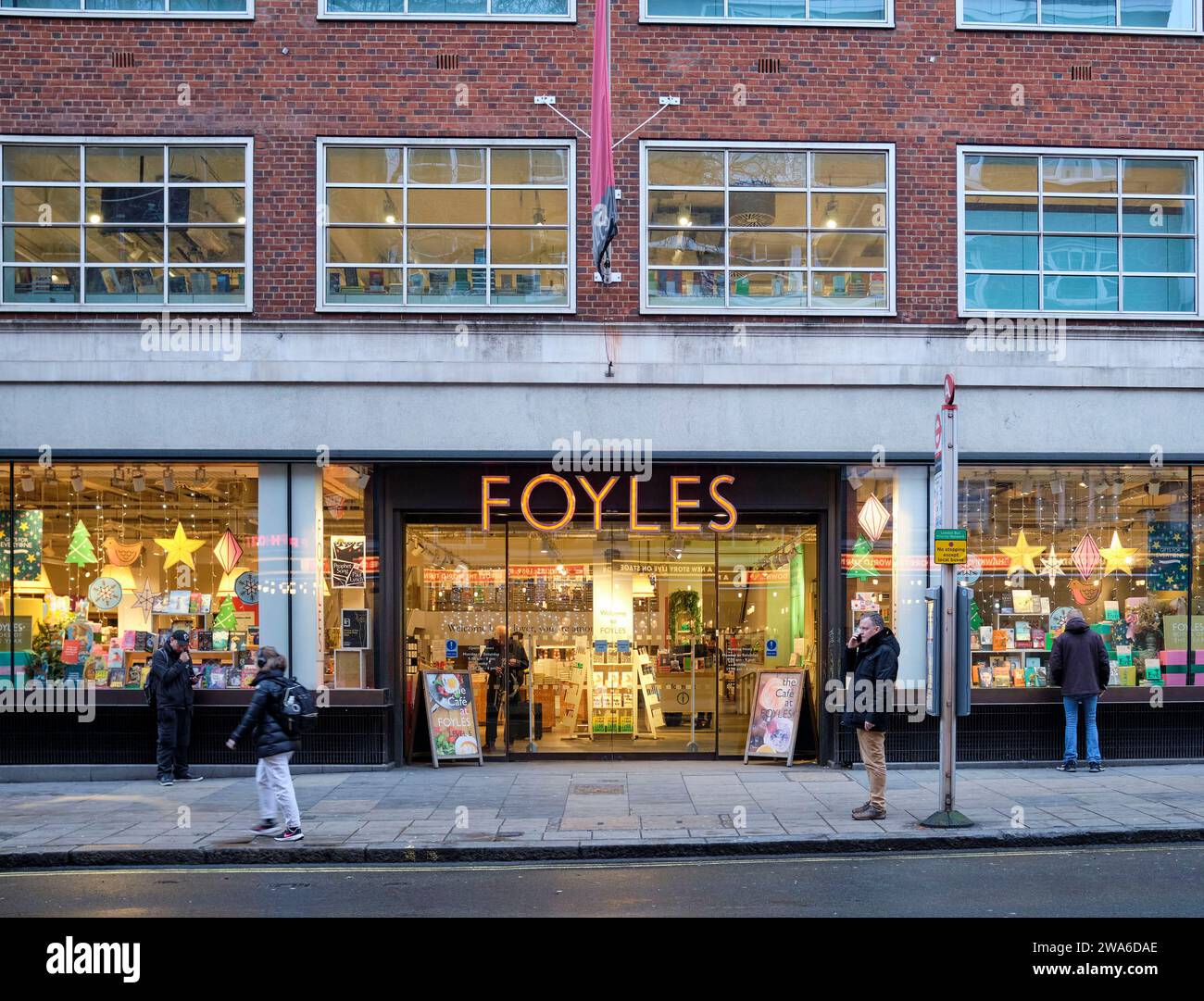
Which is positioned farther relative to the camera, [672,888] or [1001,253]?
[1001,253]

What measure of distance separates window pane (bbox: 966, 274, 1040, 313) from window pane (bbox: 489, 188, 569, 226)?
508 centimetres

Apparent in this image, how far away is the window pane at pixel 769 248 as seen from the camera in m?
15.1

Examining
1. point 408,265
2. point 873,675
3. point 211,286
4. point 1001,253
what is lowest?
point 873,675

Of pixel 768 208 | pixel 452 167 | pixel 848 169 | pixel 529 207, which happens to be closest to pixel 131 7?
pixel 452 167

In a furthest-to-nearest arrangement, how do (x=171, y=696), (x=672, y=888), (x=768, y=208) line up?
(x=768, y=208) → (x=171, y=696) → (x=672, y=888)

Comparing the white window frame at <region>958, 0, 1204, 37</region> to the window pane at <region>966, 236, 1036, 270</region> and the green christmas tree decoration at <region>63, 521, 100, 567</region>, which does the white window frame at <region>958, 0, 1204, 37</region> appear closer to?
the window pane at <region>966, 236, 1036, 270</region>

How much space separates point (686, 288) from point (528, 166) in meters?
2.45

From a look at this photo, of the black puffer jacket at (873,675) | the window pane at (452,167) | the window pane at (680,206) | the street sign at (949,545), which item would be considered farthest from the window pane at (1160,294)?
the window pane at (452,167)

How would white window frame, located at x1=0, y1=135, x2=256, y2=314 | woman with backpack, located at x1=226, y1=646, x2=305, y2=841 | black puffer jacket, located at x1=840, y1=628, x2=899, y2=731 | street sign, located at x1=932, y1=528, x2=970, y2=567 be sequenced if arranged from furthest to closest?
1. white window frame, located at x1=0, y1=135, x2=256, y2=314
2. black puffer jacket, located at x1=840, y1=628, x2=899, y2=731
3. street sign, located at x1=932, y1=528, x2=970, y2=567
4. woman with backpack, located at x1=226, y1=646, x2=305, y2=841

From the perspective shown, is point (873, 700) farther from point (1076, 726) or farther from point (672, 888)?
point (1076, 726)

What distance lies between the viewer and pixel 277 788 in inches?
418

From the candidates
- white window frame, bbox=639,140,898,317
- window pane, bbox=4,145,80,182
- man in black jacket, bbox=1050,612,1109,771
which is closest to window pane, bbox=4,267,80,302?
window pane, bbox=4,145,80,182

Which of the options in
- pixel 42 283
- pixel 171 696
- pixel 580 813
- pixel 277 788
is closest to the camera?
pixel 277 788

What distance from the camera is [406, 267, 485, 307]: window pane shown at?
49.0 ft
